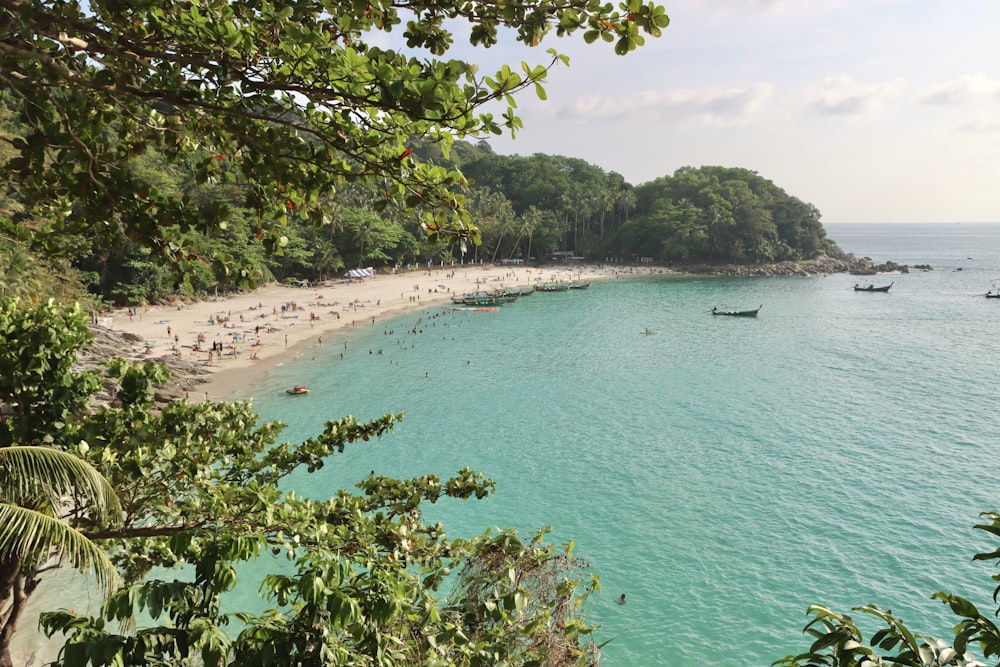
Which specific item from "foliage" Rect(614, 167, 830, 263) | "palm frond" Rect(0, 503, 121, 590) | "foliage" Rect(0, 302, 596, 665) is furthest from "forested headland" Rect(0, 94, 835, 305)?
"palm frond" Rect(0, 503, 121, 590)

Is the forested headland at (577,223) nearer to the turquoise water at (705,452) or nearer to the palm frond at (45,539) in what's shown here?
the turquoise water at (705,452)

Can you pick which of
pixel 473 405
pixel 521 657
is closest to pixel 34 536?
pixel 521 657

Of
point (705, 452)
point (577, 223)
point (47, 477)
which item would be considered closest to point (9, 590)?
point (47, 477)

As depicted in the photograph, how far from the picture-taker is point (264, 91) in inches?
168

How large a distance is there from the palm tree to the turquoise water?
1221 centimetres

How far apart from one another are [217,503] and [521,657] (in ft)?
11.5

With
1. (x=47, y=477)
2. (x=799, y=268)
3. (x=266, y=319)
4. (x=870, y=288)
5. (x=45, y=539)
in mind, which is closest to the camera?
(x=45, y=539)

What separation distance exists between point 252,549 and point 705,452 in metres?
24.4

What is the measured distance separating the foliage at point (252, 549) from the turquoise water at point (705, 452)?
376 inches

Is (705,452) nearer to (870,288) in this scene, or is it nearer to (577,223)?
(870,288)

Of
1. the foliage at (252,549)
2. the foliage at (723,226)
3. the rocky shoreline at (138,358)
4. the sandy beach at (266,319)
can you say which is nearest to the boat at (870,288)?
the foliage at (723,226)

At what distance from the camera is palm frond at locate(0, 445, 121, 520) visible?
4598mm

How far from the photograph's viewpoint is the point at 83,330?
21.8 ft

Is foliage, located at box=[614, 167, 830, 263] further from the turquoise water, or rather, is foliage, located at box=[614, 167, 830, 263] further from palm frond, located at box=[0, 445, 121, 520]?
palm frond, located at box=[0, 445, 121, 520]
